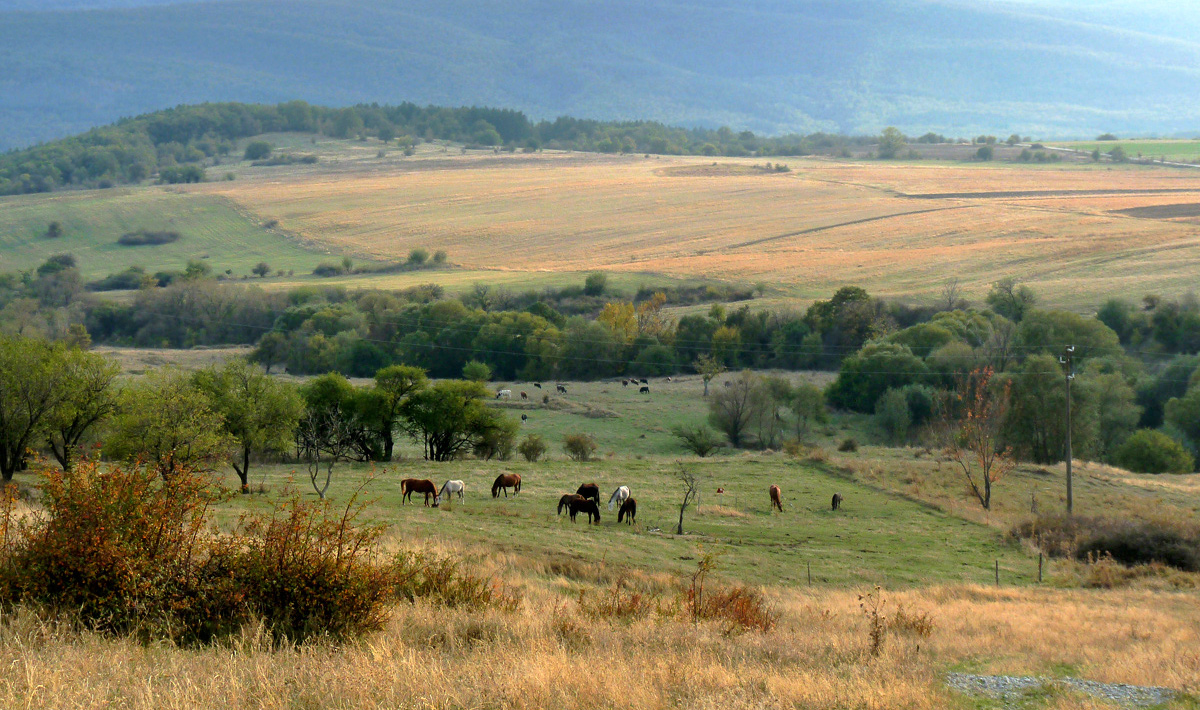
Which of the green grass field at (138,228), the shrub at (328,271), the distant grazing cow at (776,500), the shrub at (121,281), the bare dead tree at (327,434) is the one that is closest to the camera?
the distant grazing cow at (776,500)

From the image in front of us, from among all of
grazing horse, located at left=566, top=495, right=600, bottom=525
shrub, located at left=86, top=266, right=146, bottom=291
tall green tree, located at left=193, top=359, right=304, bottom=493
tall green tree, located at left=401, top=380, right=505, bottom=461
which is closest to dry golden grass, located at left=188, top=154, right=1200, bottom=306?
shrub, located at left=86, top=266, right=146, bottom=291

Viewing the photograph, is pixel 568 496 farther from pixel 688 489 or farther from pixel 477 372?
pixel 477 372

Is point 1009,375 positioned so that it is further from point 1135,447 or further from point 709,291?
point 709,291

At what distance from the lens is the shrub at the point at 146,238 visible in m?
122

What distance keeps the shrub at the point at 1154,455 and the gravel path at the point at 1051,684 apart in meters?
47.5

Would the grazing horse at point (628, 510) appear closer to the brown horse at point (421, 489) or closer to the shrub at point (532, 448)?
the brown horse at point (421, 489)

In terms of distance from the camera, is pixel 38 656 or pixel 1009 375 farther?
pixel 1009 375

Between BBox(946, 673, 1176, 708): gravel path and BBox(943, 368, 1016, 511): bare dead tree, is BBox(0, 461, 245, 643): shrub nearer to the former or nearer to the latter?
BBox(946, 673, 1176, 708): gravel path

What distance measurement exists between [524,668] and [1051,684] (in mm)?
5804

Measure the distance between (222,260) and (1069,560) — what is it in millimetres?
103735

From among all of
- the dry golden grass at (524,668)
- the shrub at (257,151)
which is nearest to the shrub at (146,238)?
the shrub at (257,151)

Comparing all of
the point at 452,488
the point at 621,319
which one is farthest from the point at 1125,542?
the point at 621,319

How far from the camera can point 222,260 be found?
11312 centimetres

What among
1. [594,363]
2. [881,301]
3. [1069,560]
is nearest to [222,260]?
[594,363]
